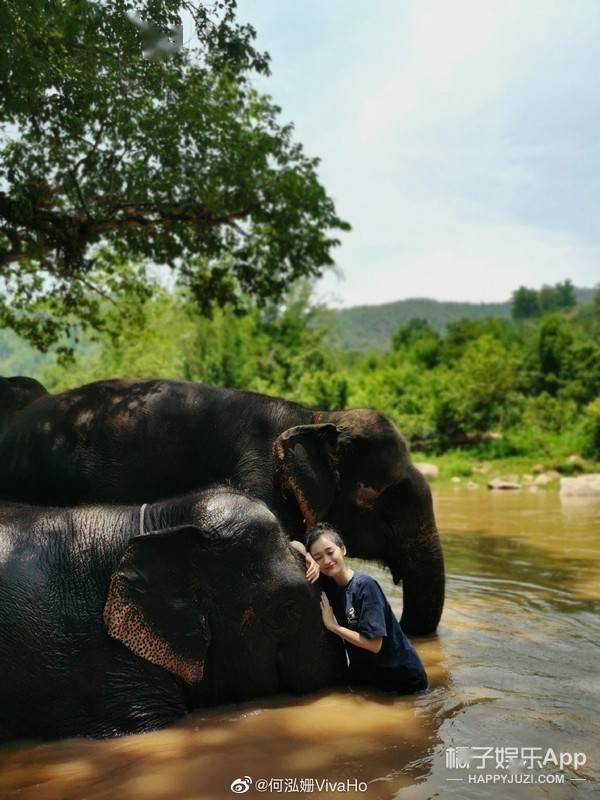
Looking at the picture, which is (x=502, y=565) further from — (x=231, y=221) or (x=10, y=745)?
(x=10, y=745)

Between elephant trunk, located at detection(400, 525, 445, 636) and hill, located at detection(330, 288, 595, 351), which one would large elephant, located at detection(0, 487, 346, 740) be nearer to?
elephant trunk, located at detection(400, 525, 445, 636)

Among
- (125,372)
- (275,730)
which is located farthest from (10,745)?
(125,372)

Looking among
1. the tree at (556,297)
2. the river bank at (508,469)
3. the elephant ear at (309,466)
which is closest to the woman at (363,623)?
the elephant ear at (309,466)

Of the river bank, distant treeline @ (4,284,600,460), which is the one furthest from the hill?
the river bank

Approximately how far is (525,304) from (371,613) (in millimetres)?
101801

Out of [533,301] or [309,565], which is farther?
[533,301]

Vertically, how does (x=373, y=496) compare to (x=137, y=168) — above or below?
below

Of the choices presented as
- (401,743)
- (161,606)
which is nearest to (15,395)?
(161,606)

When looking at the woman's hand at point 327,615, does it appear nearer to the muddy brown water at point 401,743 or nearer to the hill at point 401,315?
the muddy brown water at point 401,743

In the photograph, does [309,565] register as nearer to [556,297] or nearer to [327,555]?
[327,555]

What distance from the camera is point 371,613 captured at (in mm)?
4367

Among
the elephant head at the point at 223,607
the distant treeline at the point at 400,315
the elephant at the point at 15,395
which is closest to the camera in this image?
the elephant head at the point at 223,607

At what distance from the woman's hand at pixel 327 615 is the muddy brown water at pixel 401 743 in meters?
0.38

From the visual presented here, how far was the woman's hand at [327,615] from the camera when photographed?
4.40m
